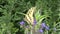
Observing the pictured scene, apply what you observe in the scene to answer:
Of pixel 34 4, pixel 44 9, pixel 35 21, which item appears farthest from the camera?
pixel 34 4

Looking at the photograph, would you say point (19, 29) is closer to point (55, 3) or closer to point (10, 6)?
point (10, 6)

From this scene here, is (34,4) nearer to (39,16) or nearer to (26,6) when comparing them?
(26,6)

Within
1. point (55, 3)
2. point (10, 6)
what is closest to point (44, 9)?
point (55, 3)

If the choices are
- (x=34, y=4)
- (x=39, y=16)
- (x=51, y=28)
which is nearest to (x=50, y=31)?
(x=51, y=28)

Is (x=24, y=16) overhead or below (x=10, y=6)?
below

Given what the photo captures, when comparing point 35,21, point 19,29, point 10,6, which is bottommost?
point 19,29

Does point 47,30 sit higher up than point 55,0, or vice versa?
point 55,0

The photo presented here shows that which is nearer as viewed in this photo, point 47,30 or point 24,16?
point 47,30

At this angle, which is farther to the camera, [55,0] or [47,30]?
[55,0]

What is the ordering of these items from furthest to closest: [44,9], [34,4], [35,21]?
[34,4] < [44,9] < [35,21]
